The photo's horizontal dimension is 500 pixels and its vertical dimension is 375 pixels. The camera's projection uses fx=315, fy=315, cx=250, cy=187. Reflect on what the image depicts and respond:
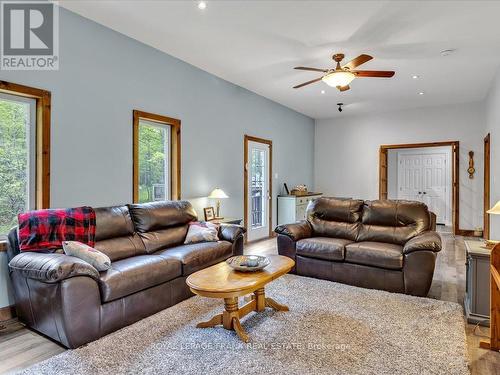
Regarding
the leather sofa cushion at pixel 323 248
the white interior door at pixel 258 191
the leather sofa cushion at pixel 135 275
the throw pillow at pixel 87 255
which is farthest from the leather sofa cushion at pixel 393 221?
the throw pillow at pixel 87 255

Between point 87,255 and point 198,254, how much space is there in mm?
1096

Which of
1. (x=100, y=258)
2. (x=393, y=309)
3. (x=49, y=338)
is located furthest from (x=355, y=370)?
(x=49, y=338)

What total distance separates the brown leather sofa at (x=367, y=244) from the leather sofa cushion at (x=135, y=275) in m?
1.64

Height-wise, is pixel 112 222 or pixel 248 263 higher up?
pixel 112 222

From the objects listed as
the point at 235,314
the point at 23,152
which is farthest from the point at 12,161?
the point at 235,314

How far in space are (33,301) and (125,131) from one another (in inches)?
82.6

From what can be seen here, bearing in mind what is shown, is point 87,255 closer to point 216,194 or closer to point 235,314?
point 235,314

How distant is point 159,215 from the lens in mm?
3621

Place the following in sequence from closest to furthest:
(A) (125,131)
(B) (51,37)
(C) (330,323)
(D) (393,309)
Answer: (C) (330,323) < (D) (393,309) < (B) (51,37) < (A) (125,131)

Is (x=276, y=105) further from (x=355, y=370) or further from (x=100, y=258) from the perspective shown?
(x=355, y=370)

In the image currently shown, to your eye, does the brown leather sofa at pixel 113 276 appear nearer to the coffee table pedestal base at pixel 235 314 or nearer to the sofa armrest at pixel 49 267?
the sofa armrest at pixel 49 267

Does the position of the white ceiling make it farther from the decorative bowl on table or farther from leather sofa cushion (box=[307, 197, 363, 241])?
the decorative bowl on table

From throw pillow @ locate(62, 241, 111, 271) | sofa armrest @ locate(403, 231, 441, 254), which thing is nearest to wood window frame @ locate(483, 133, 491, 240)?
sofa armrest @ locate(403, 231, 441, 254)

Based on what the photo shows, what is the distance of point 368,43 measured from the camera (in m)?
3.88
